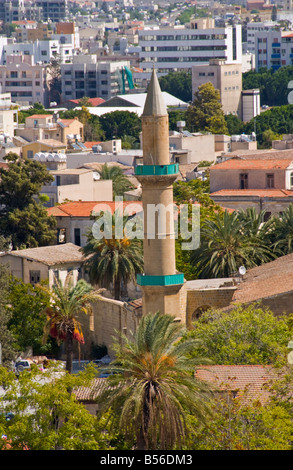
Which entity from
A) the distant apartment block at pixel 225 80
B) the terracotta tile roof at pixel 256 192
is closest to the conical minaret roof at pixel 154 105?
the terracotta tile roof at pixel 256 192

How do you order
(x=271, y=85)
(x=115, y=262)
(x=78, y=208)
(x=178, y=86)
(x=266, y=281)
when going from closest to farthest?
1. (x=266, y=281)
2. (x=115, y=262)
3. (x=78, y=208)
4. (x=271, y=85)
5. (x=178, y=86)

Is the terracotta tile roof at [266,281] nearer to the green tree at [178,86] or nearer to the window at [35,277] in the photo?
the window at [35,277]

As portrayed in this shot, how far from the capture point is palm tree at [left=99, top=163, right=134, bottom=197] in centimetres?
8581

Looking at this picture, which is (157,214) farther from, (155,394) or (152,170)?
(155,394)

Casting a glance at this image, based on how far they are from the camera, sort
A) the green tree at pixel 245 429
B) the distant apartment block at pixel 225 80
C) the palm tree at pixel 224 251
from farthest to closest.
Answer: the distant apartment block at pixel 225 80
the palm tree at pixel 224 251
the green tree at pixel 245 429

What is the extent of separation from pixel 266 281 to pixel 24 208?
2558 cm

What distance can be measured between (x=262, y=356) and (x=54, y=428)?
7119 mm

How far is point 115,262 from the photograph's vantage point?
184 ft

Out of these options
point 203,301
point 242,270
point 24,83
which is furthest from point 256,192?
point 24,83

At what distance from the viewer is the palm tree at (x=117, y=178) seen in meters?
85.8

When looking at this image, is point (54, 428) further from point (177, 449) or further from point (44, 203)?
point (44, 203)

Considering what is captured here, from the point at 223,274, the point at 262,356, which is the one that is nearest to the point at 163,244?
the point at 262,356

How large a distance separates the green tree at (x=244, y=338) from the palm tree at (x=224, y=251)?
14.7 m
